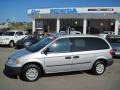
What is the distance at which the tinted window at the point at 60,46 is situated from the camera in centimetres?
830

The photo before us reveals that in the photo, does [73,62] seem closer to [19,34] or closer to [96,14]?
[19,34]

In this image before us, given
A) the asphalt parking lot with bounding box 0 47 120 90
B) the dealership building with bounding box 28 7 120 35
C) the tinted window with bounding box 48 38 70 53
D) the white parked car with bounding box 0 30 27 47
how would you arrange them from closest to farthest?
the asphalt parking lot with bounding box 0 47 120 90
the tinted window with bounding box 48 38 70 53
the white parked car with bounding box 0 30 27 47
the dealership building with bounding box 28 7 120 35

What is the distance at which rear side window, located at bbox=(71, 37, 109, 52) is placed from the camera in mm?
8672

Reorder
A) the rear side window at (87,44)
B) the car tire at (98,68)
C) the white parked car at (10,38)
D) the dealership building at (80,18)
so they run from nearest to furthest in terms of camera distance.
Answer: the rear side window at (87,44)
the car tire at (98,68)
the white parked car at (10,38)
the dealership building at (80,18)

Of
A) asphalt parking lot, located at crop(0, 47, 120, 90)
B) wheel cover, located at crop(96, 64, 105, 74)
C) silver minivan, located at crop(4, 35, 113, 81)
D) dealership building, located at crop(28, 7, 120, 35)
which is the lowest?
asphalt parking lot, located at crop(0, 47, 120, 90)

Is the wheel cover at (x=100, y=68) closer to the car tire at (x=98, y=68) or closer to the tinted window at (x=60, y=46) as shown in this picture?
the car tire at (x=98, y=68)

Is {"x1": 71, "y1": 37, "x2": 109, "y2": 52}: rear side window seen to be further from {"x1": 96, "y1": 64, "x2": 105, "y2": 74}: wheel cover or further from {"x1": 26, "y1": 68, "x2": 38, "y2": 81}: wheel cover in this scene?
{"x1": 26, "y1": 68, "x2": 38, "y2": 81}: wheel cover

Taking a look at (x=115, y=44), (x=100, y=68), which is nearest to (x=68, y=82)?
(x=100, y=68)

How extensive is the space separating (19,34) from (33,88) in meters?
16.4

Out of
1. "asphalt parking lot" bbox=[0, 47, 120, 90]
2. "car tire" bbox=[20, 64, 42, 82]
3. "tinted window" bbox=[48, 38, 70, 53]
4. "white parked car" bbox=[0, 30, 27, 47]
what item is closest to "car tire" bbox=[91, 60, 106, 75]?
"asphalt parking lot" bbox=[0, 47, 120, 90]

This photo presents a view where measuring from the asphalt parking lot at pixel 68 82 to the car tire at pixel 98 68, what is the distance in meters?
0.21

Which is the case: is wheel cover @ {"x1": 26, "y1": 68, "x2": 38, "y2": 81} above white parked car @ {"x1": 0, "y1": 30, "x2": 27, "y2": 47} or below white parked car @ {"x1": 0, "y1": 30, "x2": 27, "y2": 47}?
below

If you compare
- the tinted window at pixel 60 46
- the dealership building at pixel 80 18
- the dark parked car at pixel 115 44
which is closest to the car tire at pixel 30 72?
the tinted window at pixel 60 46

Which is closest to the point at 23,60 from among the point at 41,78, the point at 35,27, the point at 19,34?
the point at 41,78
